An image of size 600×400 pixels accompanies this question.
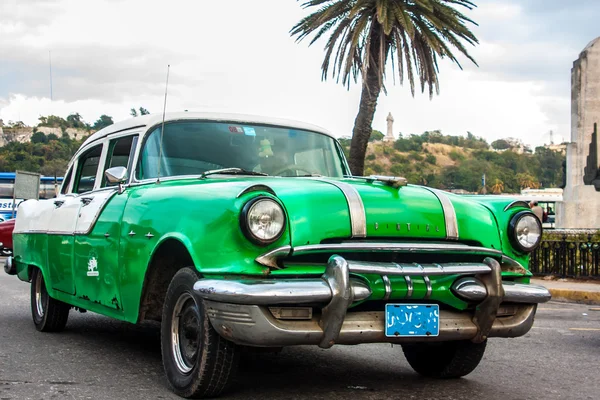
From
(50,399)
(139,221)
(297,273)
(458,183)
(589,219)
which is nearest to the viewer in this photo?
(297,273)

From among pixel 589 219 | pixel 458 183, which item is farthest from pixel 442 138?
pixel 589 219

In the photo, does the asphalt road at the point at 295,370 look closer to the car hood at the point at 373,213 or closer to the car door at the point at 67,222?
the car door at the point at 67,222

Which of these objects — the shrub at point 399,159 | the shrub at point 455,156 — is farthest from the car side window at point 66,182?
the shrub at point 455,156

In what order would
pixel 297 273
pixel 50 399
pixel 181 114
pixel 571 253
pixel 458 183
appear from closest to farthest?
pixel 297 273
pixel 50 399
pixel 181 114
pixel 571 253
pixel 458 183

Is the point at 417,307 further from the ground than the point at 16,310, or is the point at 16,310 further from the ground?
the point at 417,307

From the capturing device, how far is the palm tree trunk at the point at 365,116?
77.0 ft

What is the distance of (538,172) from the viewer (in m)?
135

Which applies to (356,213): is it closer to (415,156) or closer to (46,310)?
(46,310)

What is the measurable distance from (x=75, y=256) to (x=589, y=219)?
85.2 ft

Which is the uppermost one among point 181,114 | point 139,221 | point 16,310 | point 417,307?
point 181,114

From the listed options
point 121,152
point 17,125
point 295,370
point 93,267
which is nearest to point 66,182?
point 121,152

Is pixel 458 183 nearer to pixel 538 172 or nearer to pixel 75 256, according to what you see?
pixel 538 172

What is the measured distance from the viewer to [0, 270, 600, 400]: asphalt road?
4977mm

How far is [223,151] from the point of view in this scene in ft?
19.2
